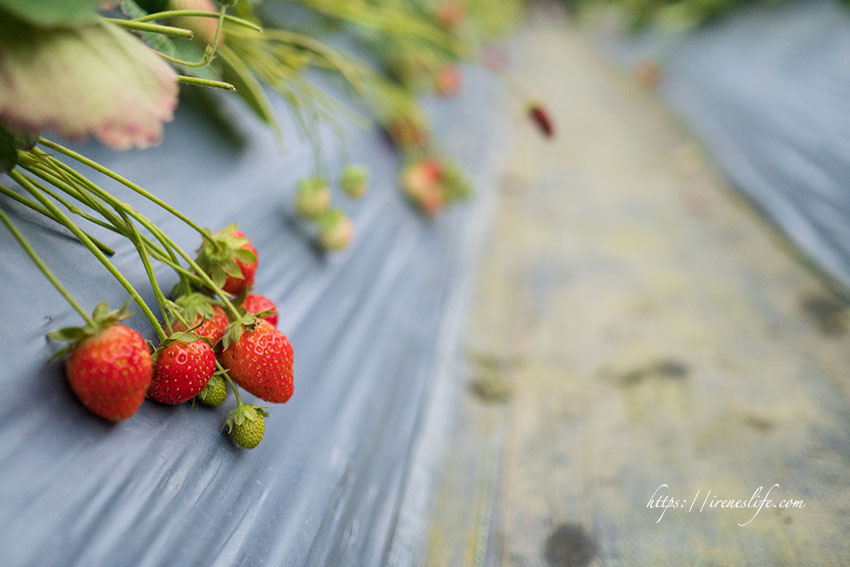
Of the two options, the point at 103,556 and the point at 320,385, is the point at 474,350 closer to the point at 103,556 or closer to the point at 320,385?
the point at 320,385

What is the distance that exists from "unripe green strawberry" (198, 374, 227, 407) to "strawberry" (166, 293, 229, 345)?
28 millimetres

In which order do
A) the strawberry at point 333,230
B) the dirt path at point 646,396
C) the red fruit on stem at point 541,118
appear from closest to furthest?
the dirt path at point 646,396 → the strawberry at point 333,230 → the red fruit on stem at point 541,118

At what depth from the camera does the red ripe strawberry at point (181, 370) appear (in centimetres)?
34

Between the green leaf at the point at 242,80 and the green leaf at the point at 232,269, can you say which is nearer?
the green leaf at the point at 232,269

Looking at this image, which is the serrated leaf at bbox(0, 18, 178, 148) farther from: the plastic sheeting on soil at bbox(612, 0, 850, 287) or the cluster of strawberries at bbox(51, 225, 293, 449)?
the plastic sheeting on soil at bbox(612, 0, 850, 287)

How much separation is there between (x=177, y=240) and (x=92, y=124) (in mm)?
210

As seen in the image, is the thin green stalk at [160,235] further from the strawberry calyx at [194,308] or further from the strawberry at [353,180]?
the strawberry at [353,180]

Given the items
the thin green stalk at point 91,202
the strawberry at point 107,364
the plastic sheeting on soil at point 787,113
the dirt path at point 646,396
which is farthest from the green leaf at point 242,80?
the plastic sheeting on soil at point 787,113

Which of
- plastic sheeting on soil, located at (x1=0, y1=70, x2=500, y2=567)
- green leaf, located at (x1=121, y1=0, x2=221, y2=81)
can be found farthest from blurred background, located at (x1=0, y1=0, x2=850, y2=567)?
green leaf, located at (x1=121, y1=0, x2=221, y2=81)

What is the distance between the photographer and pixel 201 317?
381 mm

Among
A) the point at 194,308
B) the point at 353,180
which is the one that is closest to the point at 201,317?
the point at 194,308

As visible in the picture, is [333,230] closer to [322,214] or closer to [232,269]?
[322,214]

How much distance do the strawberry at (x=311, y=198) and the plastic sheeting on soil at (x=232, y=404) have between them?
21mm

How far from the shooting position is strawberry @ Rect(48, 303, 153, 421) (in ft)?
1.00
